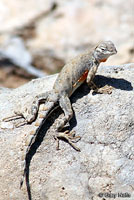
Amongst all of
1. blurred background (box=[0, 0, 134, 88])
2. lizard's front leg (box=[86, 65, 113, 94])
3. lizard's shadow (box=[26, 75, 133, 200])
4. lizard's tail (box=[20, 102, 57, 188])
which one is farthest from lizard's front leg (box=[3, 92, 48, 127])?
blurred background (box=[0, 0, 134, 88])

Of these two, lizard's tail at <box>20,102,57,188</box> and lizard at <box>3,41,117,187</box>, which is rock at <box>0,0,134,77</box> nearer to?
lizard at <box>3,41,117,187</box>

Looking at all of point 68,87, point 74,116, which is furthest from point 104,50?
point 74,116

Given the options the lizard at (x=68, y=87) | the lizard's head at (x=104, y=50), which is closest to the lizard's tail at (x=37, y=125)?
the lizard at (x=68, y=87)

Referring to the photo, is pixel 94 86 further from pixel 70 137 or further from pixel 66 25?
pixel 66 25

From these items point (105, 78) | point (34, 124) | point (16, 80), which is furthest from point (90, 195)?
point (16, 80)

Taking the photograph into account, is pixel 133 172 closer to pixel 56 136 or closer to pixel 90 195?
pixel 90 195

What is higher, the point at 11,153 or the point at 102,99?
the point at 102,99
